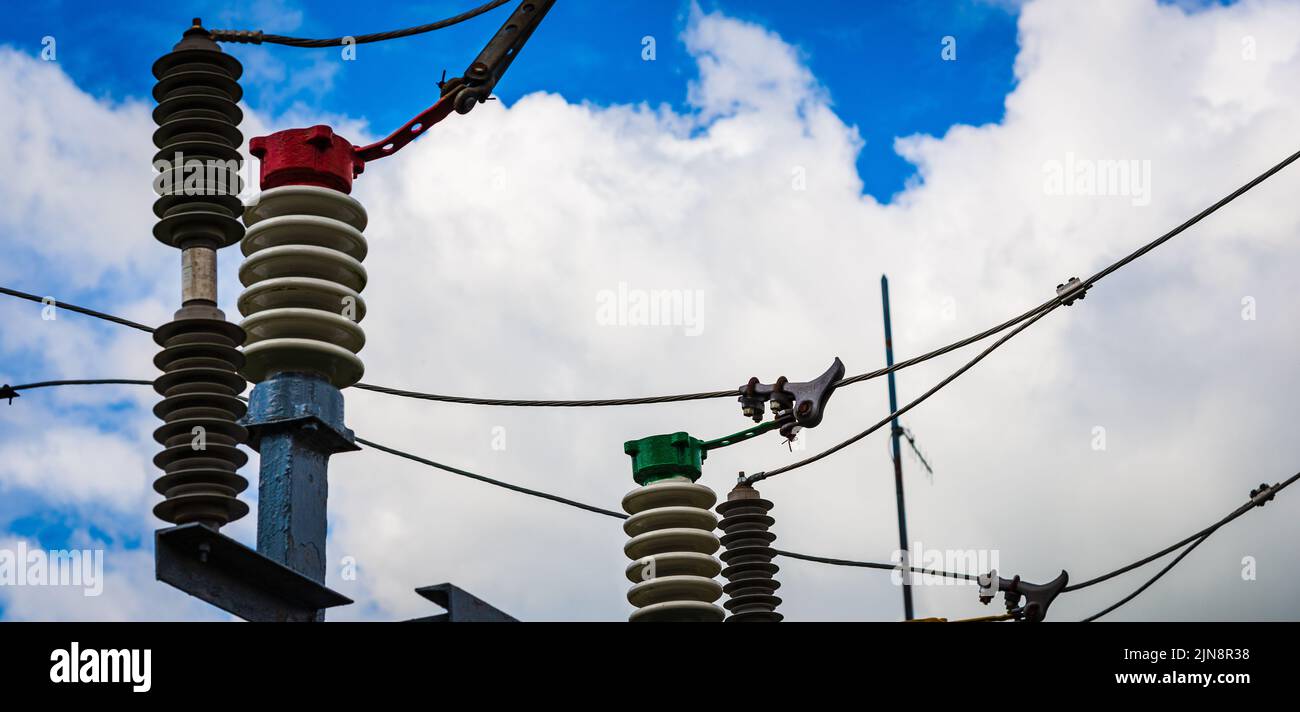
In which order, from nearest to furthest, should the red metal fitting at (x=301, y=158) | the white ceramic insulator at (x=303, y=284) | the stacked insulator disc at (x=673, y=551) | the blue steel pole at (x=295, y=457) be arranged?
the blue steel pole at (x=295, y=457) → the white ceramic insulator at (x=303, y=284) → the red metal fitting at (x=301, y=158) → the stacked insulator disc at (x=673, y=551)

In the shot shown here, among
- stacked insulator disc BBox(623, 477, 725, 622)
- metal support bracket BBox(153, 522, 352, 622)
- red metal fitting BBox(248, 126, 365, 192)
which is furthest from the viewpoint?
stacked insulator disc BBox(623, 477, 725, 622)

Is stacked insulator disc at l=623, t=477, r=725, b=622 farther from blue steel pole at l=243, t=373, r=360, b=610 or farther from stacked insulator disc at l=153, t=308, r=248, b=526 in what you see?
stacked insulator disc at l=153, t=308, r=248, b=526

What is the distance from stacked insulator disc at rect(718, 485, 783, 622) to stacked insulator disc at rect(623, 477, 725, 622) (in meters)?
1.22

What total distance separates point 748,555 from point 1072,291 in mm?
3106

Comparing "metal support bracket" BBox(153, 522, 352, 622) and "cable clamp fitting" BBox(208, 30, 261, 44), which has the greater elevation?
"cable clamp fitting" BBox(208, 30, 261, 44)

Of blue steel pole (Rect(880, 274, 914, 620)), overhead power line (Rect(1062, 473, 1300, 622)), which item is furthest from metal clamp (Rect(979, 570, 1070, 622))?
blue steel pole (Rect(880, 274, 914, 620))

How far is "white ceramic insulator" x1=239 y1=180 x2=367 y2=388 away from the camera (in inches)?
361

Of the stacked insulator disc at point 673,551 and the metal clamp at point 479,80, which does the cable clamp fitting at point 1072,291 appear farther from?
the metal clamp at point 479,80

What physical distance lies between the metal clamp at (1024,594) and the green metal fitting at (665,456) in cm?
257

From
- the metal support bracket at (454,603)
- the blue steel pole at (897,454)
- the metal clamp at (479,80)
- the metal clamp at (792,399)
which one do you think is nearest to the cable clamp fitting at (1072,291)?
the metal clamp at (792,399)

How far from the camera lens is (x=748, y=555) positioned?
1345 cm

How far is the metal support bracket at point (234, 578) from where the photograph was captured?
7531mm
